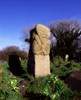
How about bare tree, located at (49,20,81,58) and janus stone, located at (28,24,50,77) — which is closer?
janus stone, located at (28,24,50,77)

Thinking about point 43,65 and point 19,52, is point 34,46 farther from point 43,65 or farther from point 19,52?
point 19,52

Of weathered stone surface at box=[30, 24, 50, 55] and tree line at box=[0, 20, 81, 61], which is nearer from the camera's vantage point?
weathered stone surface at box=[30, 24, 50, 55]

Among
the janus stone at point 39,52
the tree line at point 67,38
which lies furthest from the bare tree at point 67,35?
the janus stone at point 39,52

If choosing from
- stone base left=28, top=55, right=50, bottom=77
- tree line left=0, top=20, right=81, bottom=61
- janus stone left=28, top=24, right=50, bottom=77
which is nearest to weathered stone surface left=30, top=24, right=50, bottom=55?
janus stone left=28, top=24, right=50, bottom=77

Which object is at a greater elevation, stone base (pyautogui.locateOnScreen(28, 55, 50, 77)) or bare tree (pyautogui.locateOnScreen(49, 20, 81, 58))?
bare tree (pyautogui.locateOnScreen(49, 20, 81, 58))

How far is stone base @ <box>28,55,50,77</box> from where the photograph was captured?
5323mm

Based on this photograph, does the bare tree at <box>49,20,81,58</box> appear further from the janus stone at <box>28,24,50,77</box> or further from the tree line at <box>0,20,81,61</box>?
the janus stone at <box>28,24,50,77</box>

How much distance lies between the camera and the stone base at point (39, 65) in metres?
5.32

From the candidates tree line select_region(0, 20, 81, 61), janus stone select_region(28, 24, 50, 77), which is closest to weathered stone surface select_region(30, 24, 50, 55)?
janus stone select_region(28, 24, 50, 77)

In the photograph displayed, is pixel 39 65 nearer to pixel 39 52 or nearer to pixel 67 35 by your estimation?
pixel 39 52

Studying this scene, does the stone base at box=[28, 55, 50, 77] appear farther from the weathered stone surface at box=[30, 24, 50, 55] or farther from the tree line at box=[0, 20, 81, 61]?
the tree line at box=[0, 20, 81, 61]

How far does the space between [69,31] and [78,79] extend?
1390cm

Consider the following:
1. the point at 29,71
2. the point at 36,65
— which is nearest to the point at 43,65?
the point at 36,65

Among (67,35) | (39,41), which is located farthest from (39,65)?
(67,35)
